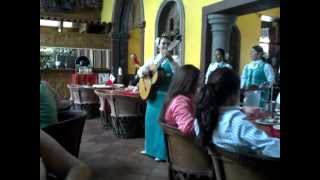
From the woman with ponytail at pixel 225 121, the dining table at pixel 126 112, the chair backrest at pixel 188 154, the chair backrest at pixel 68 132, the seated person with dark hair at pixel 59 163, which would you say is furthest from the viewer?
the dining table at pixel 126 112

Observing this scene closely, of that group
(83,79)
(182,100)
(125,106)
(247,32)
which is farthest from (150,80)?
(83,79)

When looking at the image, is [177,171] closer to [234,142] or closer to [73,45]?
[234,142]

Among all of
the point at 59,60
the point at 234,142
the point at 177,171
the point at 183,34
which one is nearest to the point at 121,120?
the point at 183,34

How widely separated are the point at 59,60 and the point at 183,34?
5.72 meters

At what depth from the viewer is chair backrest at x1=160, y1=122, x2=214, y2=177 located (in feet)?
7.56

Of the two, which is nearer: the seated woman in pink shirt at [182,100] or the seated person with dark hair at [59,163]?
the seated person with dark hair at [59,163]

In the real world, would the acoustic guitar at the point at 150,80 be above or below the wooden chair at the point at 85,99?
above

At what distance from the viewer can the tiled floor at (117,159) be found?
382 cm

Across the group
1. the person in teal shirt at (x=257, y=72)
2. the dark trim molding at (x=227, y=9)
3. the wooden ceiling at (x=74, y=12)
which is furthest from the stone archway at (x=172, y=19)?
the wooden ceiling at (x=74, y=12)

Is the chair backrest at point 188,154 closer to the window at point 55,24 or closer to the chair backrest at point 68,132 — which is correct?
the chair backrest at point 68,132

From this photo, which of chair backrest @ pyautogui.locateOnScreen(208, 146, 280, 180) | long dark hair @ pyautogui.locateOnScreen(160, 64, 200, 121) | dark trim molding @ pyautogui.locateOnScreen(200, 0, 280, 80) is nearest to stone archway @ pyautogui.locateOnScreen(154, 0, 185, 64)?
dark trim molding @ pyautogui.locateOnScreen(200, 0, 280, 80)

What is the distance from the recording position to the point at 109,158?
452 cm

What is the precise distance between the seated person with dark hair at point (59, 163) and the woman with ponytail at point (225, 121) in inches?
38.5

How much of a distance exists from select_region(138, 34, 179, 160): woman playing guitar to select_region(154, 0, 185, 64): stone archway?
2.28 metres
